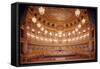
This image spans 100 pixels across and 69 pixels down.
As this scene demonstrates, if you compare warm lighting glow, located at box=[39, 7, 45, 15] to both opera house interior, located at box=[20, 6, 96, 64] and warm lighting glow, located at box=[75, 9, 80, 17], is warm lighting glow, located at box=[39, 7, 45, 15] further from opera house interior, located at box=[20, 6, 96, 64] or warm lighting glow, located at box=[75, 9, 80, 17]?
warm lighting glow, located at box=[75, 9, 80, 17]

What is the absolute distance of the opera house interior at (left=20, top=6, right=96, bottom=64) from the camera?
2.44m

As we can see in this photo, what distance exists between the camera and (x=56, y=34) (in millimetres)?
2598

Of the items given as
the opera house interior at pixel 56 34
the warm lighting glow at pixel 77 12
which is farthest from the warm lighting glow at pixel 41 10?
the warm lighting glow at pixel 77 12

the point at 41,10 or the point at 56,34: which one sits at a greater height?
the point at 41,10

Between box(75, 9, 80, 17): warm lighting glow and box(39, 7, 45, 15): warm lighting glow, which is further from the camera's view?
box(75, 9, 80, 17): warm lighting glow

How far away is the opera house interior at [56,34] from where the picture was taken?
2441 millimetres

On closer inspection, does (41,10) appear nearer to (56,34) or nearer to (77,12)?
(56,34)

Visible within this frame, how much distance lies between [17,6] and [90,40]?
90cm

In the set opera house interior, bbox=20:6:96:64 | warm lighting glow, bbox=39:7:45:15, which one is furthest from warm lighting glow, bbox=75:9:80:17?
warm lighting glow, bbox=39:7:45:15

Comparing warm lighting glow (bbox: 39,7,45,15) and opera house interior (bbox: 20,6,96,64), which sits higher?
warm lighting glow (bbox: 39,7,45,15)

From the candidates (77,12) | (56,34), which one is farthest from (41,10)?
(77,12)

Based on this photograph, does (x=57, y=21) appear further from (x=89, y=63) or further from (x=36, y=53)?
(x=89, y=63)

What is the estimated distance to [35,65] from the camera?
2.47m
